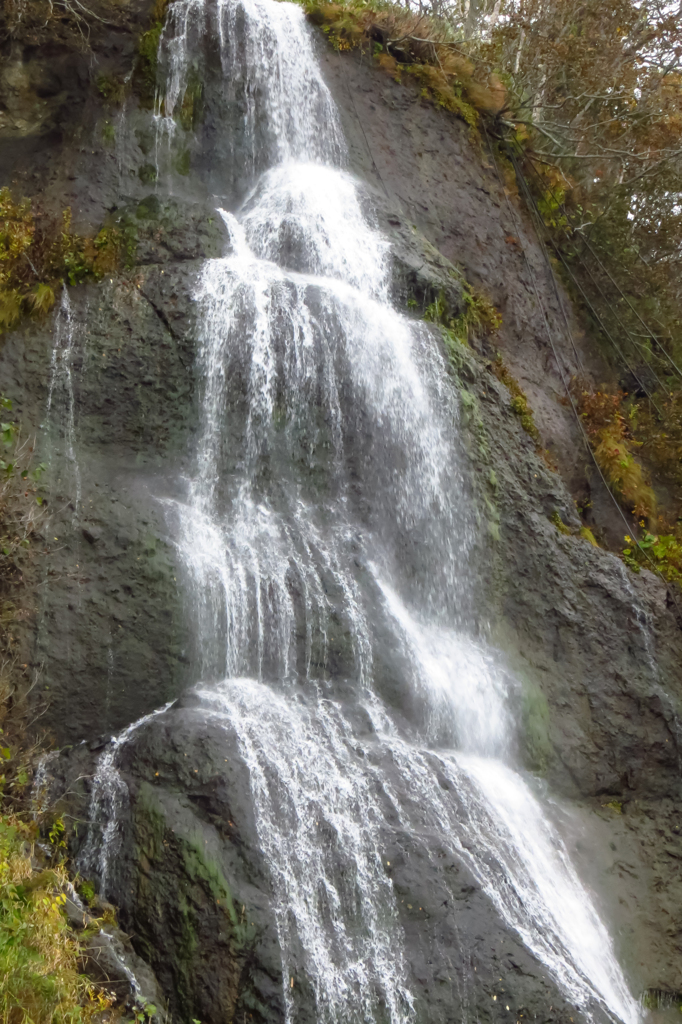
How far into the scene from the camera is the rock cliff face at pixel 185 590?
5980mm

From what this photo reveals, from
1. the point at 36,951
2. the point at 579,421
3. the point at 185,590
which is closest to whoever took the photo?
the point at 36,951

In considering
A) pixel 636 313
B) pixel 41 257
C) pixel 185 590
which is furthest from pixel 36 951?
pixel 636 313

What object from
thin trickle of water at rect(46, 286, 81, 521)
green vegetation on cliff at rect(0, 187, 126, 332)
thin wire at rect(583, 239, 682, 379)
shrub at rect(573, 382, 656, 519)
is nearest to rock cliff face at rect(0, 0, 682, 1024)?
thin trickle of water at rect(46, 286, 81, 521)

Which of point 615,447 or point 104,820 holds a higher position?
point 615,447

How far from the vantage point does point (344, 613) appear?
8.22 m

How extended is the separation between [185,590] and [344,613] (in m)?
1.51

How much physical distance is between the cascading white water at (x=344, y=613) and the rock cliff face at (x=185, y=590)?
22 centimetres

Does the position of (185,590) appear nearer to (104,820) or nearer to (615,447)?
(104,820)

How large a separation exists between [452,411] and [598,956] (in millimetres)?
5696

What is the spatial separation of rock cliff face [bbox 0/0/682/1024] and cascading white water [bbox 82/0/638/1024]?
22 cm

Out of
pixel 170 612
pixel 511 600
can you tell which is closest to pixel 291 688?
pixel 170 612

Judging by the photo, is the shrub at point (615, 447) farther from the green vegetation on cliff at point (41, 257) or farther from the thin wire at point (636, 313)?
the green vegetation on cliff at point (41, 257)

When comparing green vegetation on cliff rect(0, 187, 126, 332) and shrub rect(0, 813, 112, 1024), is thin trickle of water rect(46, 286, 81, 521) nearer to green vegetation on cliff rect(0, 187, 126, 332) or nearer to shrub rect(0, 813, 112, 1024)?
green vegetation on cliff rect(0, 187, 126, 332)

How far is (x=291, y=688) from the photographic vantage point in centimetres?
765
